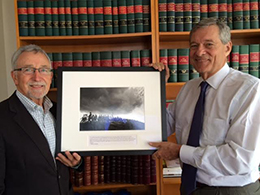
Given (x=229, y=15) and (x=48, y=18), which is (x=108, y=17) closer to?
(x=48, y=18)

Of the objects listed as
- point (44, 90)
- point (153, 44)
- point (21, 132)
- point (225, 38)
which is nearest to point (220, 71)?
point (225, 38)

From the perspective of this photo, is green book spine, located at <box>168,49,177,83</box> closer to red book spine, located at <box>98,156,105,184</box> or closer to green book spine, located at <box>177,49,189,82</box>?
green book spine, located at <box>177,49,189,82</box>

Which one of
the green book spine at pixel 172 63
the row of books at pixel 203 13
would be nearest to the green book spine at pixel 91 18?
the row of books at pixel 203 13

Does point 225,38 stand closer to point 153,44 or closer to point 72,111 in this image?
point 153,44

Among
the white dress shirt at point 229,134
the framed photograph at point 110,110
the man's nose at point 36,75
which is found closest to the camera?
the white dress shirt at point 229,134

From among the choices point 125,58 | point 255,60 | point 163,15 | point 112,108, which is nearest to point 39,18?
point 125,58

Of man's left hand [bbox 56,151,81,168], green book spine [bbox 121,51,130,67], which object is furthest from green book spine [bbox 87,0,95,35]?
man's left hand [bbox 56,151,81,168]

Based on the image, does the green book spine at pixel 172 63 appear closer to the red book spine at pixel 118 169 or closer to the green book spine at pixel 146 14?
the green book spine at pixel 146 14
